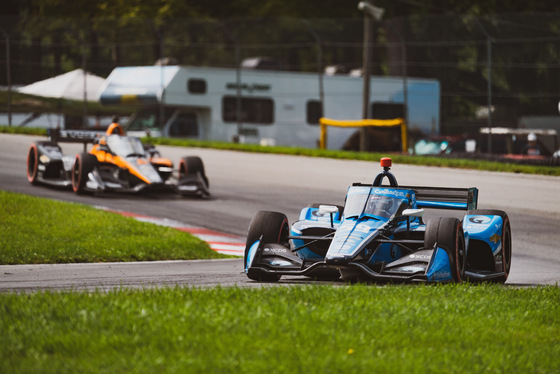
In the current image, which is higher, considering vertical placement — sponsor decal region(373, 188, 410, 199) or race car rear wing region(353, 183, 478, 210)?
sponsor decal region(373, 188, 410, 199)

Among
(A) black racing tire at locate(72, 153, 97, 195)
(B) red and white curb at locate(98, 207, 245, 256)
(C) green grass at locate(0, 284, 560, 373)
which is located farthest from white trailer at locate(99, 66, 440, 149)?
(C) green grass at locate(0, 284, 560, 373)

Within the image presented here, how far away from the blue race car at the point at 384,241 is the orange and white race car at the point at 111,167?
8451 mm

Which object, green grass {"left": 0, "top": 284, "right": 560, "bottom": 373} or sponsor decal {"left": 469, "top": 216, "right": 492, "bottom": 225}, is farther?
sponsor decal {"left": 469, "top": 216, "right": 492, "bottom": 225}

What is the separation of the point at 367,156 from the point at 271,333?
18726 mm

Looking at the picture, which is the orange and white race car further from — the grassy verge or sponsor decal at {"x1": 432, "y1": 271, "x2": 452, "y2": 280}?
sponsor decal at {"x1": 432, "y1": 271, "x2": 452, "y2": 280}

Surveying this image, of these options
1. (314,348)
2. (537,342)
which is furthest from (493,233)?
(314,348)

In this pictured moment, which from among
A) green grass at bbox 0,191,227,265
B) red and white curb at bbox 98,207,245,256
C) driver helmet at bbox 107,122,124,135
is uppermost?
driver helmet at bbox 107,122,124,135

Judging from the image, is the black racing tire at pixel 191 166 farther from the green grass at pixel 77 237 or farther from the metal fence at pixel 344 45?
the metal fence at pixel 344 45

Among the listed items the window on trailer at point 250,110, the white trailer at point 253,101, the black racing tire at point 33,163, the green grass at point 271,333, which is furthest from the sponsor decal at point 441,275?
the window on trailer at point 250,110

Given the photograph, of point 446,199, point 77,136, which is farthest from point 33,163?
point 446,199

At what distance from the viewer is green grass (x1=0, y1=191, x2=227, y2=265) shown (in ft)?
40.4

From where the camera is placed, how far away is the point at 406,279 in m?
9.58

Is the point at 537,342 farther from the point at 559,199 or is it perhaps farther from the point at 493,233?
the point at 559,199

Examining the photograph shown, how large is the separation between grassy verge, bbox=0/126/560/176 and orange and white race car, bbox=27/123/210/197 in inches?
233
